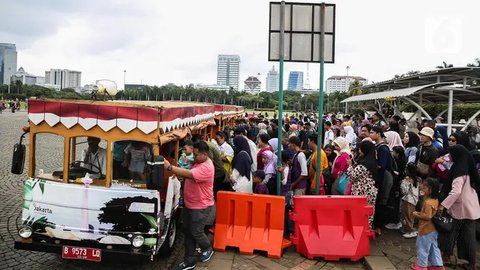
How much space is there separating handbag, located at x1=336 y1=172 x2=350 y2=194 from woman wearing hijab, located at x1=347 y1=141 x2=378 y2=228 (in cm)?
32

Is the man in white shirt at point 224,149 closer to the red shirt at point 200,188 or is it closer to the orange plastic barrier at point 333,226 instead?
the orange plastic barrier at point 333,226

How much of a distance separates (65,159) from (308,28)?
4.35m

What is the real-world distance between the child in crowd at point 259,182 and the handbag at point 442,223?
8.77 feet

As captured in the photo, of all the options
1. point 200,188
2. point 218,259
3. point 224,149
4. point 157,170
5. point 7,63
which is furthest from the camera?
point 7,63

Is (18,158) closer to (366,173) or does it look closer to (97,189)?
(97,189)

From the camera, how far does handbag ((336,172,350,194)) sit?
6852mm

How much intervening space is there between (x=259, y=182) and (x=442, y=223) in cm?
284

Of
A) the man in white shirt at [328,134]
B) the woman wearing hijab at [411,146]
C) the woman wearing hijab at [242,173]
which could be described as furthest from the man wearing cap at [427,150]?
the man in white shirt at [328,134]

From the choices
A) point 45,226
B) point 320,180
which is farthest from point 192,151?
point 320,180

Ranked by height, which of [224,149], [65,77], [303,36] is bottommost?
[224,149]

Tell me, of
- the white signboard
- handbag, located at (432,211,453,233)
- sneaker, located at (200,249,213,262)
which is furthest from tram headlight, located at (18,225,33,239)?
handbag, located at (432,211,453,233)

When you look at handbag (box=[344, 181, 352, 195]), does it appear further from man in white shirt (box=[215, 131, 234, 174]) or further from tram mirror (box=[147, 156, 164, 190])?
tram mirror (box=[147, 156, 164, 190])

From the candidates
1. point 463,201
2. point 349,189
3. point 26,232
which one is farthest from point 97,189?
point 463,201

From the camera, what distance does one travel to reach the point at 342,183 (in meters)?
6.91
